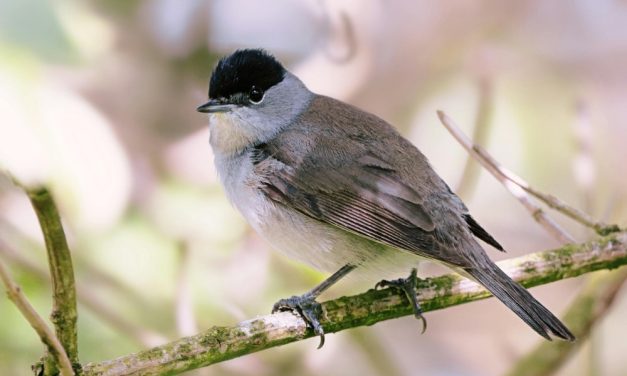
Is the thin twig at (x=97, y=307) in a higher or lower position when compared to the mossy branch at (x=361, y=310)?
higher

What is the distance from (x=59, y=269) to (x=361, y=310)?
122 cm

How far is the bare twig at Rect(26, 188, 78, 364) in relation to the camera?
1728 mm

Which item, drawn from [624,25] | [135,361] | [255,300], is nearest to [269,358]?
[255,300]

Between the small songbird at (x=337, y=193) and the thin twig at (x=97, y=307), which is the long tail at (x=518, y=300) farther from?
the thin twig at (x=97, y=307)

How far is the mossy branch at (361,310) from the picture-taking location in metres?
2.27

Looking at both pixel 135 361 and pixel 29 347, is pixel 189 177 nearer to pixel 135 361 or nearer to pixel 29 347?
pixel 29 347

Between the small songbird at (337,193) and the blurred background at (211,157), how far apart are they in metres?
0.28

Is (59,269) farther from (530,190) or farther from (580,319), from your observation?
(580,319)

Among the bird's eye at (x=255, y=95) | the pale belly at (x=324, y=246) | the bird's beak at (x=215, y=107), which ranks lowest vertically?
the pale belly at (x=324, y=246)

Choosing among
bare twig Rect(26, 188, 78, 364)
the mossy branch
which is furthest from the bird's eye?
bare twig Rect(26, 188, 78, 364)

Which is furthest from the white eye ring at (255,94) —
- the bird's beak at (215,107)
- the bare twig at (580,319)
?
the bare twig at (580,319)

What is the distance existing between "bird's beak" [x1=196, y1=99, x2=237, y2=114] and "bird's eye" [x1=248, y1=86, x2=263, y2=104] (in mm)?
153

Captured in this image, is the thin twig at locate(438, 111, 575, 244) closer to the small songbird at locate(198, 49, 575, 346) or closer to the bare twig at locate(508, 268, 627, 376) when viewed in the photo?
the small songbird at locate(198, 49, 575, 346)

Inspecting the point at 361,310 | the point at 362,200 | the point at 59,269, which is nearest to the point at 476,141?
the point at 362,200
